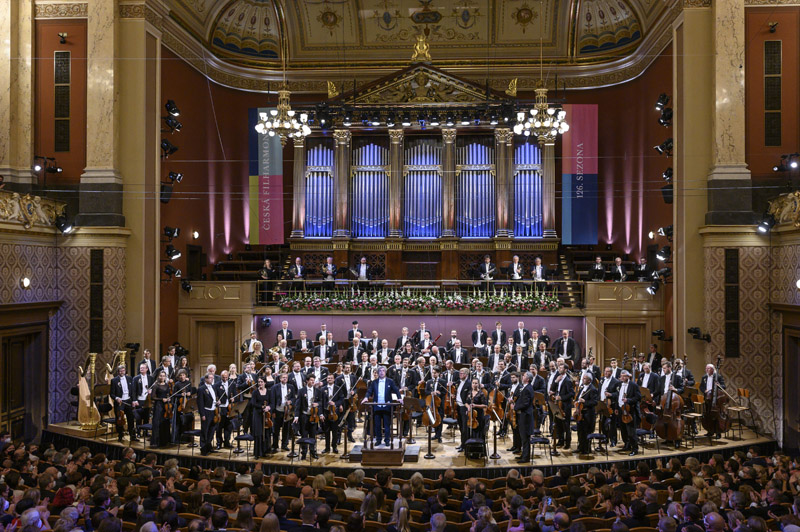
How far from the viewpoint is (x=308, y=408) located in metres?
12.1

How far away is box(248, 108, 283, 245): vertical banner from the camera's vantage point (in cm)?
2091

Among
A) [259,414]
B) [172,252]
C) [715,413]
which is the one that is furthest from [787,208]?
[172,252]

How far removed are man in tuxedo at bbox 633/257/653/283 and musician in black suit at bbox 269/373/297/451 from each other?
9.38 m

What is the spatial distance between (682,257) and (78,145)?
1355cm

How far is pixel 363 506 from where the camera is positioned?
6.87m

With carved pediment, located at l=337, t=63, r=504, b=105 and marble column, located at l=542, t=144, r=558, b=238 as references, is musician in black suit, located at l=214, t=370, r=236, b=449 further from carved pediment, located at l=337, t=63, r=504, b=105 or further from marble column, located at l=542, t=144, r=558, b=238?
marble column, located at l=542, t=144, r=558, b=238

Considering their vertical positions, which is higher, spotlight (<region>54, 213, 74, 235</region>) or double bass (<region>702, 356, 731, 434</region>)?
spotlight (<region>54, 213, 74, 235</region>)

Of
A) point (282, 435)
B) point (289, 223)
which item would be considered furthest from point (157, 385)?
point (289, 223)

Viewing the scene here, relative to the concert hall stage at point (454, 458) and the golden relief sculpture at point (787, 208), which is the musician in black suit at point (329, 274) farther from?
the golden relief sculpture at point (787, 208)

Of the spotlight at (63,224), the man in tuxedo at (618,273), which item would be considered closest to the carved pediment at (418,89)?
the man in tuxedo at (618,273)

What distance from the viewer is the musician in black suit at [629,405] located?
1203 centimetres

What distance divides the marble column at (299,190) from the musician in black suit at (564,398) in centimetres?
1087

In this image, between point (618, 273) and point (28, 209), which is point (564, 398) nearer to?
point (618, 273)

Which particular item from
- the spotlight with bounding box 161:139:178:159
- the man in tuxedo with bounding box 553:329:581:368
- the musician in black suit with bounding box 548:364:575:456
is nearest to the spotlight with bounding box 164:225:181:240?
the spotlight with bounding box 161:139:178:159
